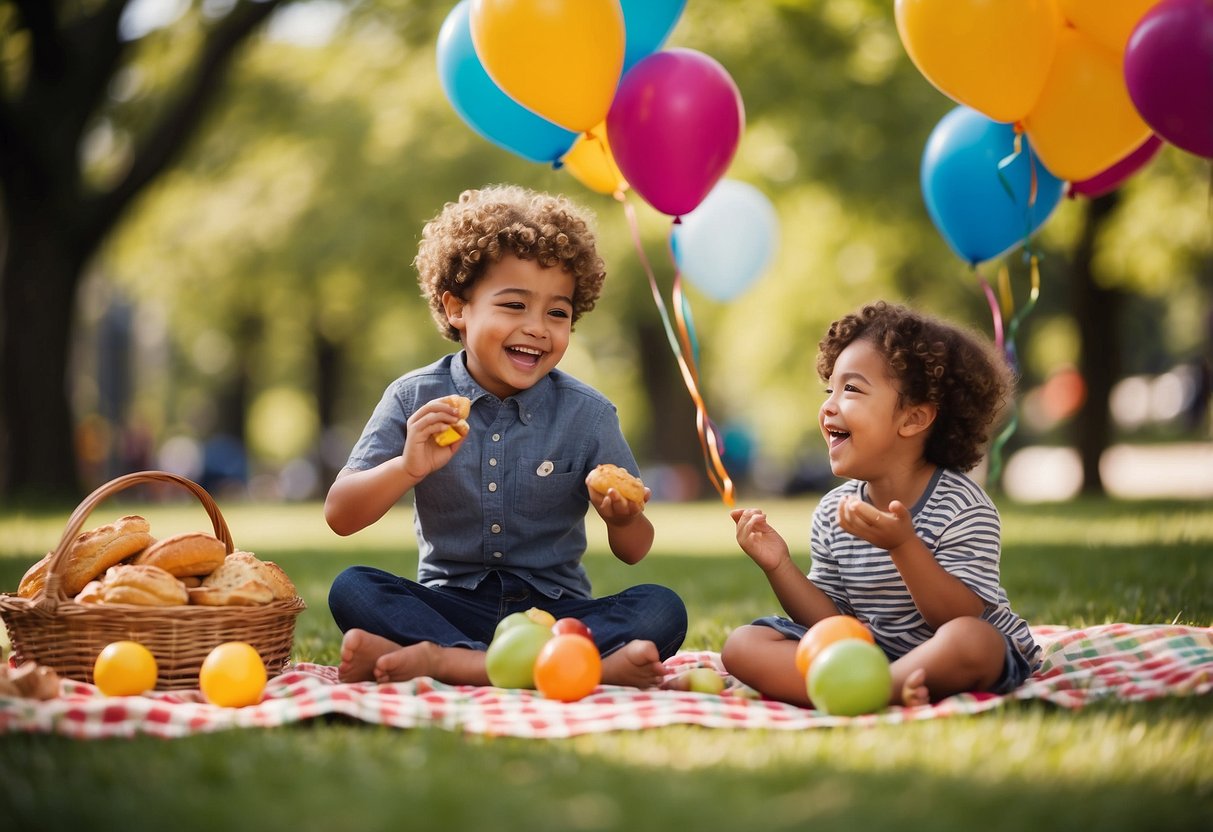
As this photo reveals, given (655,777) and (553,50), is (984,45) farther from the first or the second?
(655,777)

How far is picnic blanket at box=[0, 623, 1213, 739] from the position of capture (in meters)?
2.57

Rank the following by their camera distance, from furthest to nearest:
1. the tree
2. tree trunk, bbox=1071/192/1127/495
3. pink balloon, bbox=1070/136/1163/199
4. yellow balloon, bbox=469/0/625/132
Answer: tree trunk, bbox=1071/192/1127/495 < the tree < pink balloon, bbox=1070/136/1163/199 < yellow balloon, bbox=469/0/625/132

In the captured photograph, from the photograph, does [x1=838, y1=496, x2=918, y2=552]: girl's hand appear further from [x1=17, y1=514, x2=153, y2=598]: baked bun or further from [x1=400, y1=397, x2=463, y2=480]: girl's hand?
[x1=17, y1=514, x2=153, y2=598]: baked bun

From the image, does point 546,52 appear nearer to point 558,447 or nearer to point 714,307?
point 558,447

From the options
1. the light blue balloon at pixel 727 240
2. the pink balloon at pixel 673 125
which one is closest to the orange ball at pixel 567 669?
the pink balloon at pixel 673 125

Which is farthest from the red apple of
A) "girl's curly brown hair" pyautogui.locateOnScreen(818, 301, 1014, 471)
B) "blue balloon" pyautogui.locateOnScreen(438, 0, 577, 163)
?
"blue balloon" pyautogui.locateOnScreen(438, 0, 577, 163)

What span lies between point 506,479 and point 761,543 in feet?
2.58

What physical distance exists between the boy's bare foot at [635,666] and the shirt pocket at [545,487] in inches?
22.8

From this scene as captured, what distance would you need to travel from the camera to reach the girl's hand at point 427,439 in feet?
10.5

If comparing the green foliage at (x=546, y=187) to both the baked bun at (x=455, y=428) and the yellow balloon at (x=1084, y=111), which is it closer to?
the yellow balloon at (x=1084, y=111)

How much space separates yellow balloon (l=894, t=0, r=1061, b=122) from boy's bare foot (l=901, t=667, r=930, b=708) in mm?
2323

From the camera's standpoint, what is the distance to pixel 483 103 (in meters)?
4.70

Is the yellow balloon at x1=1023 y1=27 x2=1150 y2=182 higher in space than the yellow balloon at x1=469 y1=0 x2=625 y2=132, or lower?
lower

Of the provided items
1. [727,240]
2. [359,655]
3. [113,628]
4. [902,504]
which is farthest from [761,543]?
[727,240]
